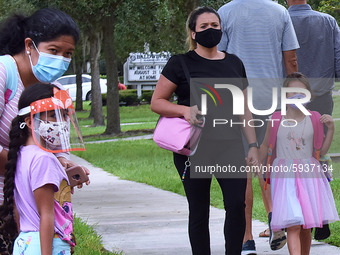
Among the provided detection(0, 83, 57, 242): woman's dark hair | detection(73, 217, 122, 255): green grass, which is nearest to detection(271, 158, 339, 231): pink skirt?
detection(73, 217, 122, 255): green grass

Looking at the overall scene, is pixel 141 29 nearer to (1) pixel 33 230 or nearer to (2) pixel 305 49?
(2) pixel 305 49

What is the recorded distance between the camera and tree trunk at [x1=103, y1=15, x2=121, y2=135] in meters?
25.9

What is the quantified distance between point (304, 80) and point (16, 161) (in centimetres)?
278

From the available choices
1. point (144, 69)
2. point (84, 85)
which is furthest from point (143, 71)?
point (84, 85)

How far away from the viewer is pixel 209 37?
5.57 meters

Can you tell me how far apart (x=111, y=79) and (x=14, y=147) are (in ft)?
74.1

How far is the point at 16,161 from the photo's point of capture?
12.6ft

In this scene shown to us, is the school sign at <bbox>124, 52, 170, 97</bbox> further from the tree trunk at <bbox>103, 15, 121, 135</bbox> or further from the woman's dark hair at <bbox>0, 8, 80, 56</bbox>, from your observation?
the woman's dark hair at <bbox>0, 8, 80, 56</bbox>

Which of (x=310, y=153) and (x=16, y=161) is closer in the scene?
(x=16, y=161)

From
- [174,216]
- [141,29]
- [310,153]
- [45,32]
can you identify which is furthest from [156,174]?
[141,29]

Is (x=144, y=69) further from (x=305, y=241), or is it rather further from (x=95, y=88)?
(x=305, y=241)

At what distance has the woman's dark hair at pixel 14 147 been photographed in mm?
A: 3840

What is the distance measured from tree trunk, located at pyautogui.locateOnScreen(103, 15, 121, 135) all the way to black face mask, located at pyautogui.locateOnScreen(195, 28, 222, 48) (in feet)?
66.4

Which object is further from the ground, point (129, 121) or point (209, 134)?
point (209, 134)
